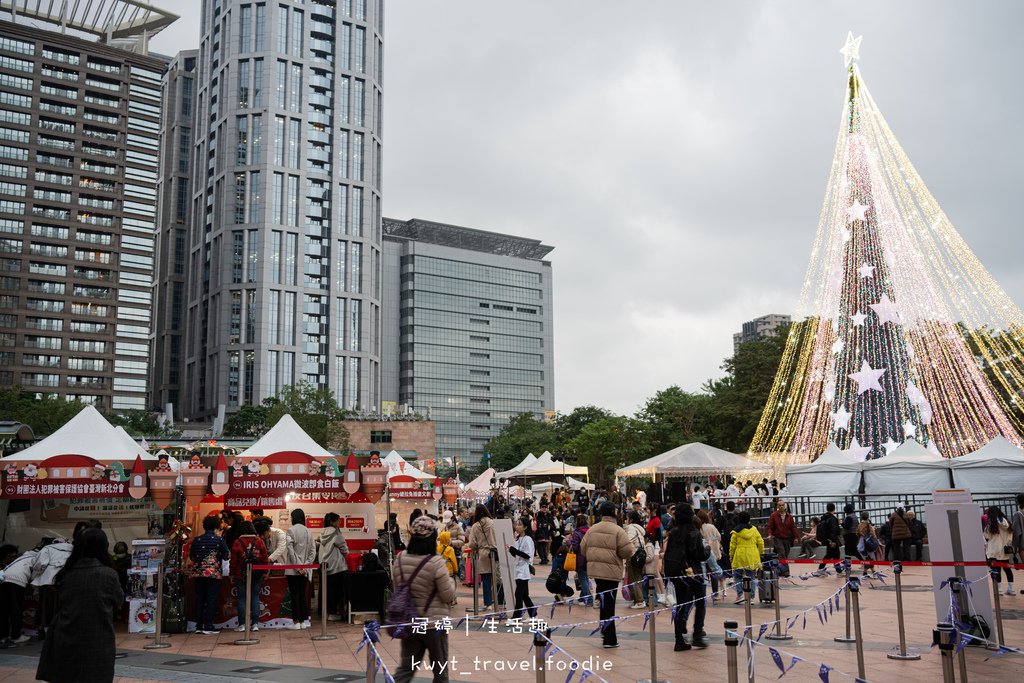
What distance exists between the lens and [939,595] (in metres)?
9.02

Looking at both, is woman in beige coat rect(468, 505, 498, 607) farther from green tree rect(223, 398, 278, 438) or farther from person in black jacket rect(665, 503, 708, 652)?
green tree rect(223, 398, 278, 438)

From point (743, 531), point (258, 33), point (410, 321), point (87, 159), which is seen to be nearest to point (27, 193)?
point (87, 159)

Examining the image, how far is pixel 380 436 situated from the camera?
227ft

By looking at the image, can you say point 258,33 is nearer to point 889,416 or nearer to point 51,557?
point 889,416

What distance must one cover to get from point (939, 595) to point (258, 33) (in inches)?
3988

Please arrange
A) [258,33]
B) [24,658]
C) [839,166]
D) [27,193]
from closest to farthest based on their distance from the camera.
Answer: [24,658]
[839,166]
[27,193]
[258,33]

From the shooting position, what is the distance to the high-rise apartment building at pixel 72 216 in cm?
8669

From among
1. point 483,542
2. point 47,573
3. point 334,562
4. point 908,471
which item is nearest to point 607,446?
point 908,471

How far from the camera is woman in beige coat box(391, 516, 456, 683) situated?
607cm

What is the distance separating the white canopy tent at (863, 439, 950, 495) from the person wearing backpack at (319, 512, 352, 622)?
15.4 m

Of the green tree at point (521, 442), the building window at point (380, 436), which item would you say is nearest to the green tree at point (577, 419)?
the green tree at point (521, 442)

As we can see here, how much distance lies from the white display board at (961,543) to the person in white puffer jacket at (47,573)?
10.5m

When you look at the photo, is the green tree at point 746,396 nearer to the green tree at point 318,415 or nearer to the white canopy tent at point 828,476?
the white canopy tent at point 828,476

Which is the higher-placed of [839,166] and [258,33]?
[258,33]
